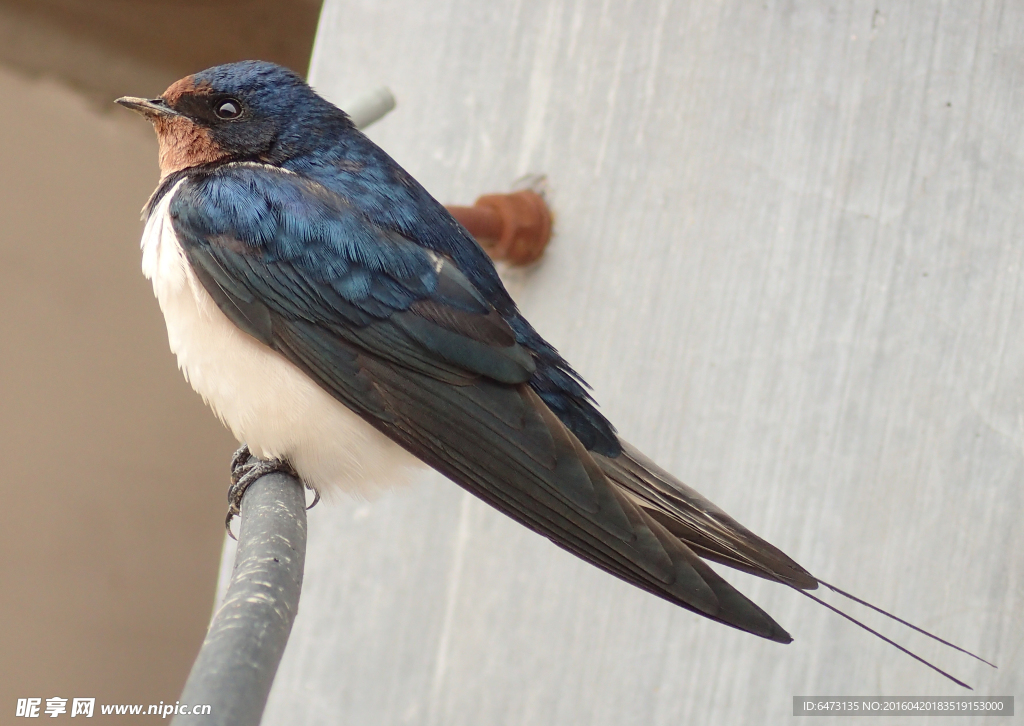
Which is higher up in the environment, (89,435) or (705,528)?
(89,435)

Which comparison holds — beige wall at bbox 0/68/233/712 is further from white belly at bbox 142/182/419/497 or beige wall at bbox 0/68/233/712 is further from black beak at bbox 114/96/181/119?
white belly at bbox 142/182/419/497

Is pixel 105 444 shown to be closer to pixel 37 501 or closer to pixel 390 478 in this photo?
pixel 37 501

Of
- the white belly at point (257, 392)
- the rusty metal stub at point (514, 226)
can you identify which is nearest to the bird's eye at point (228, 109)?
the white belly at point (257, 392)

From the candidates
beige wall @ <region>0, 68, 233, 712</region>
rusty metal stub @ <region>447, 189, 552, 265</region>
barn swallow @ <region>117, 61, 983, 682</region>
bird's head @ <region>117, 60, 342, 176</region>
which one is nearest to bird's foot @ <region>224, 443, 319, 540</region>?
barn swallow @ <region>117, 61, 983, 682</region>

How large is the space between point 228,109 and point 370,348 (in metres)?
0.48

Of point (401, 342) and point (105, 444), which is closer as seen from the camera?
point (401, 342)

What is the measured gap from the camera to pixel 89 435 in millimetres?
3537

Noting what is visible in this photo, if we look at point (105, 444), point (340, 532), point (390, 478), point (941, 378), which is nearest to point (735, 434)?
point (941, 378)

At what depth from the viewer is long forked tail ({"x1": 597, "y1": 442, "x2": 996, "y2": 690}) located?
1.13 meters

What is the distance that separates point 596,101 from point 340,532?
3.33 feet

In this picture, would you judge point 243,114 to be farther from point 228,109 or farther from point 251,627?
point 251,627

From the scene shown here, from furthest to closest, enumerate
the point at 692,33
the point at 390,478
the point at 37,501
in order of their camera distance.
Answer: the point at 37,501 < the point at 692,33 < the point at 390,478

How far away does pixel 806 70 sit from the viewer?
1.69 meters

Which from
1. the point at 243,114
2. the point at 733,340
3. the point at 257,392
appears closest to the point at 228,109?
the point at 243,114
